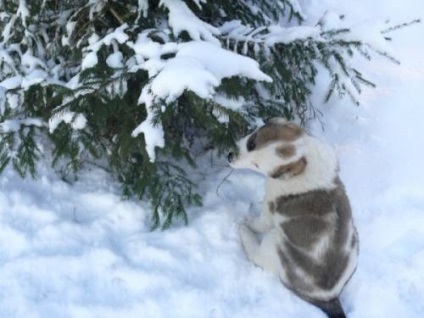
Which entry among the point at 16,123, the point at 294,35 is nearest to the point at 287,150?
the point at 294,35

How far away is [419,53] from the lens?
7.56m

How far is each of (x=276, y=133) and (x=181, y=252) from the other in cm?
126

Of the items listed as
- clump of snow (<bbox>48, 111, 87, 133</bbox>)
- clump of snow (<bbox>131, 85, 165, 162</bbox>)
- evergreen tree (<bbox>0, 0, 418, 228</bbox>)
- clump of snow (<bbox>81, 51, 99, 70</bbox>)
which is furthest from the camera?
clump of snow (<bbox>81, 51, 99, 70</bbox>)

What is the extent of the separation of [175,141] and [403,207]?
233cm

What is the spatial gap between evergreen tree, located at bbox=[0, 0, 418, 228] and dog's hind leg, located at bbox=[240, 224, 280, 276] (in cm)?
61

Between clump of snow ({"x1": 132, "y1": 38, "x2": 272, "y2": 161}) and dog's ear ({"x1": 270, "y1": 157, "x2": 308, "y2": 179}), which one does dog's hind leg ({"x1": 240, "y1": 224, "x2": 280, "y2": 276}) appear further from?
clump of snow ({"x1": 132, "y1": 38, "x2": 272, "y2": 161})

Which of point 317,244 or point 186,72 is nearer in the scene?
point 186,72

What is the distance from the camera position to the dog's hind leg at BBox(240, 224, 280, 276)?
4.15 meters

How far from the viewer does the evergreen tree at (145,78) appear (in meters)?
3.71

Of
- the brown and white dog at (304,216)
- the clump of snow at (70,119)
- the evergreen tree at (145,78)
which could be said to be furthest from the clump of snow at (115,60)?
the brown and white dog at (304,216)

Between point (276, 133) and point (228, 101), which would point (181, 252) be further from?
point (228, 101)

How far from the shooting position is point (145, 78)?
13.3 ft

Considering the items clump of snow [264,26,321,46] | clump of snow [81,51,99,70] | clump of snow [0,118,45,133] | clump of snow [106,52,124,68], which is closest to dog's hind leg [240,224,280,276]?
clump of snow [264,26,321,46]

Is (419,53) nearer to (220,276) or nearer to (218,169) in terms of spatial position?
(218,169)
